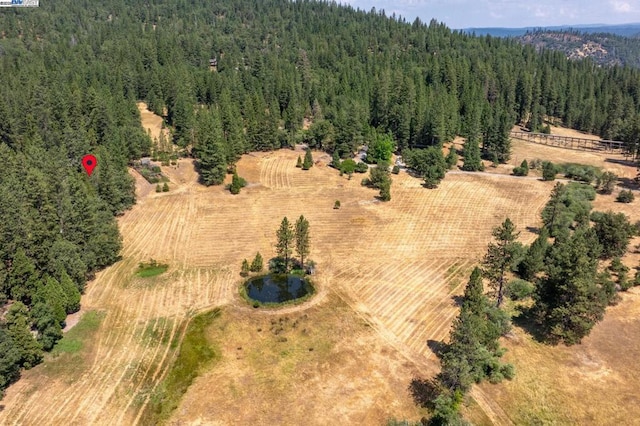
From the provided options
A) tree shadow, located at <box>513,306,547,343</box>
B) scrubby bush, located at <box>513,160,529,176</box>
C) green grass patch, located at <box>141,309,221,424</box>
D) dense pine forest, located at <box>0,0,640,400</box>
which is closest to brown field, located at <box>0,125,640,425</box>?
green grass patch, located at <box>141,309,221,424</box>

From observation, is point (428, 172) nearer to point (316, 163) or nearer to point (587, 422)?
point (316, 163)

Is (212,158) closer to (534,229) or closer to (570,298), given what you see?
(534,229)

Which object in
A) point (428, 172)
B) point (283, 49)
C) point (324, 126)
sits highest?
point (283, 49)

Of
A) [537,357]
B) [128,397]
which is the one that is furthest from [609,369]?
[128,397]

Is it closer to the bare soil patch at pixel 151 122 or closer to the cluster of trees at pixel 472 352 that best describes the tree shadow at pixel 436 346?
the cluster of trees at pixel 472 352

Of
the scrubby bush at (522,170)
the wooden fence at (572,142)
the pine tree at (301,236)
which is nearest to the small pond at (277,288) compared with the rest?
the pine tree at (301,236)

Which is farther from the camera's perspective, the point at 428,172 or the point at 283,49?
the point at 283,49
